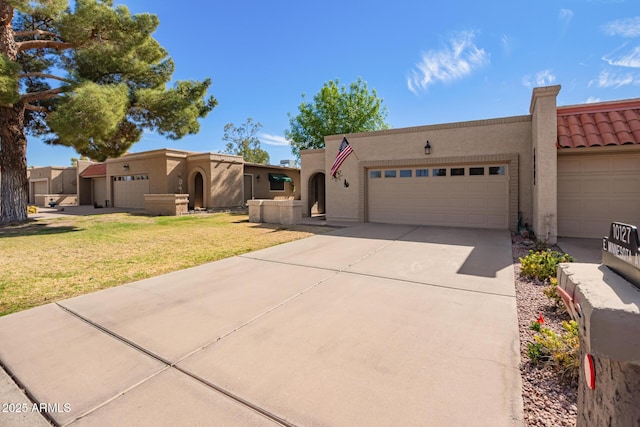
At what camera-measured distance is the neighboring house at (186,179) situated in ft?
68.6

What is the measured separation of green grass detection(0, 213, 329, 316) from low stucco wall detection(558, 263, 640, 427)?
5.87 metres

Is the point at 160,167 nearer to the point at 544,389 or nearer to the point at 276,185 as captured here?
the point at 276,185

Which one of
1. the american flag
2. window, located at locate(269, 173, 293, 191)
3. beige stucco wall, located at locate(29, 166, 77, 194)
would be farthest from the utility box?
beige stucco wall, located at locate(29, 166, 77, 194)

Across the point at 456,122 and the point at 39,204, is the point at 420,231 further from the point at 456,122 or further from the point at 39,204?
the point at 39,204

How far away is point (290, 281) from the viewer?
5.05m

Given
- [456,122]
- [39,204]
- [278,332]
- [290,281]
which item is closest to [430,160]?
[456,122]

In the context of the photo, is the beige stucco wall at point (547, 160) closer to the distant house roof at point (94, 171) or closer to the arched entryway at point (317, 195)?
the arched entryway at point (317, 195)

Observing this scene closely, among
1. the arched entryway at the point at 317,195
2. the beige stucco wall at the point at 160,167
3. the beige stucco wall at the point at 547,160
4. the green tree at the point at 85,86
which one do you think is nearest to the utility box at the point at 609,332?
the beige stucco wall at the point at 547,160

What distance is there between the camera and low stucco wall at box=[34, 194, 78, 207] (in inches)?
1144

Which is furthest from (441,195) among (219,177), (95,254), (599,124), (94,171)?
(94,171)

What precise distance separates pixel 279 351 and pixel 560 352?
2.47 meters

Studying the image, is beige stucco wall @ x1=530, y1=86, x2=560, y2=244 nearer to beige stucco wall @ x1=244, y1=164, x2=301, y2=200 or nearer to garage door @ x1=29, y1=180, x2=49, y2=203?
beige stucco wall @ x1=244, y1=164, x2=301, y2=200

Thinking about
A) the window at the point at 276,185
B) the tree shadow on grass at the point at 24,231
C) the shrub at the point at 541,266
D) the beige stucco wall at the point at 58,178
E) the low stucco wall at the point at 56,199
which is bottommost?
the shrub at the point at 541,266

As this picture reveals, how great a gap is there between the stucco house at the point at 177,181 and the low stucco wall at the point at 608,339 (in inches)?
719
